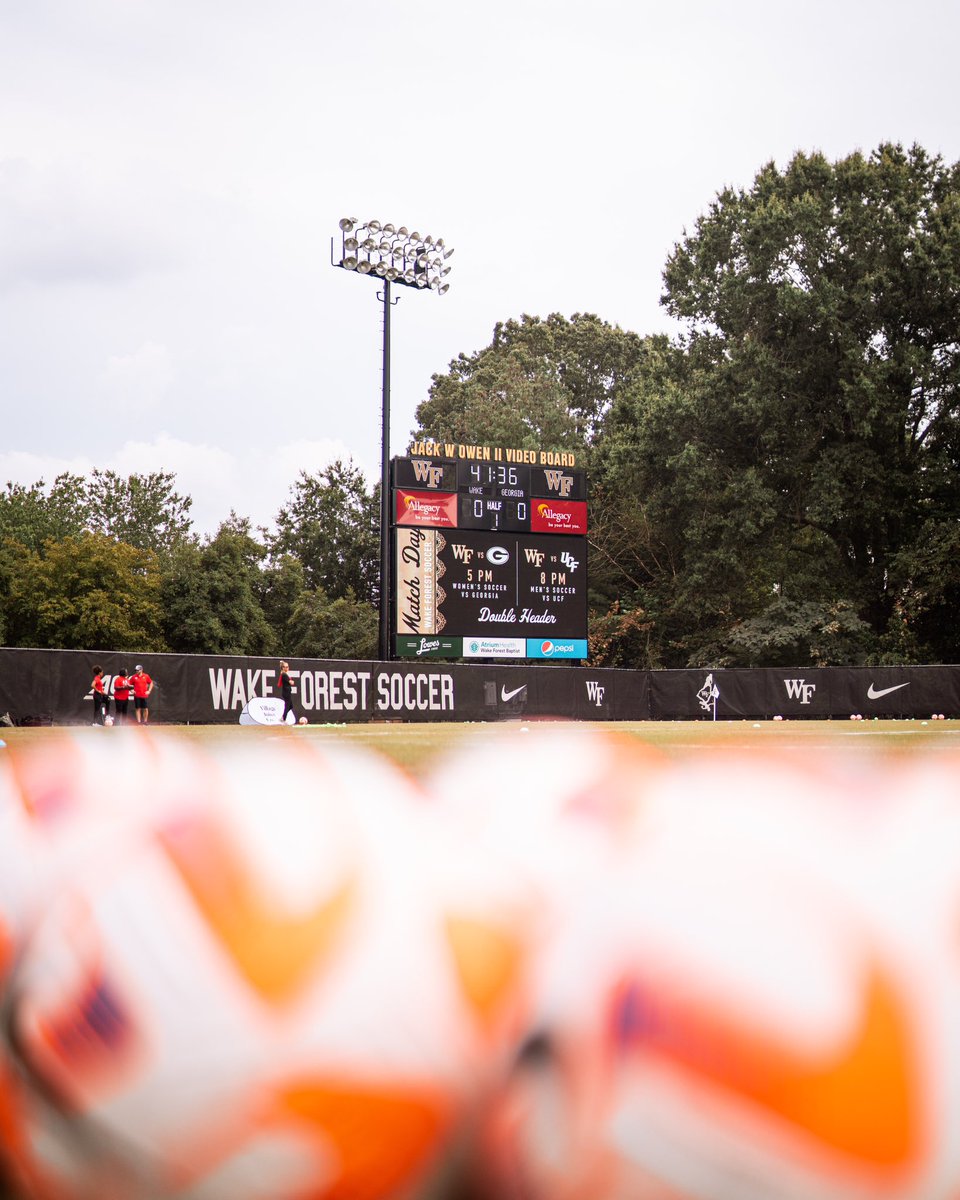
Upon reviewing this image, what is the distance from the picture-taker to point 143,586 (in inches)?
1747

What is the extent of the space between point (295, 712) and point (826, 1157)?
2348 cm

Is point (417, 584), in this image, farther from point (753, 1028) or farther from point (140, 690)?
point (753, 1028)

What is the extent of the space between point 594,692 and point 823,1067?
28.7m

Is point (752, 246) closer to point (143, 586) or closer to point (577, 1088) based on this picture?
point (143, 586)

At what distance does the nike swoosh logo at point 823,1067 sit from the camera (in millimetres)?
1021

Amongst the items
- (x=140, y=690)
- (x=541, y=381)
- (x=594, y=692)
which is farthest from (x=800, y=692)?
(x=541, y=381)

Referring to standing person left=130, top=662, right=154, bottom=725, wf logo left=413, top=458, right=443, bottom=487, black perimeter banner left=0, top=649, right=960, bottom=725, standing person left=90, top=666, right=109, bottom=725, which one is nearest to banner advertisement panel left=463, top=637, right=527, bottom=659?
black perimeter banner left=0, top=649, right=960, bottom=725

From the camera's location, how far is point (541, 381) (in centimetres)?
5575

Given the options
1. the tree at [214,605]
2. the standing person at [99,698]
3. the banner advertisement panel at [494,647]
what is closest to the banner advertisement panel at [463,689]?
the banner advertisement panel at [494,647]

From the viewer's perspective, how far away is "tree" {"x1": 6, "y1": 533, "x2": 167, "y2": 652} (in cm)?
4225

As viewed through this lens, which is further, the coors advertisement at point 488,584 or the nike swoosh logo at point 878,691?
the nike swoosh logo at point 878,691

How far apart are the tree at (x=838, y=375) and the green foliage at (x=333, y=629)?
13.7m

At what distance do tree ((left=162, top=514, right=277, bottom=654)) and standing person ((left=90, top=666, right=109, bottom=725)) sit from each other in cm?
2353

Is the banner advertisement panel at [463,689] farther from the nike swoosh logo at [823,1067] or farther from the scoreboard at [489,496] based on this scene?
the nike swoosh logo at [823,1067]
